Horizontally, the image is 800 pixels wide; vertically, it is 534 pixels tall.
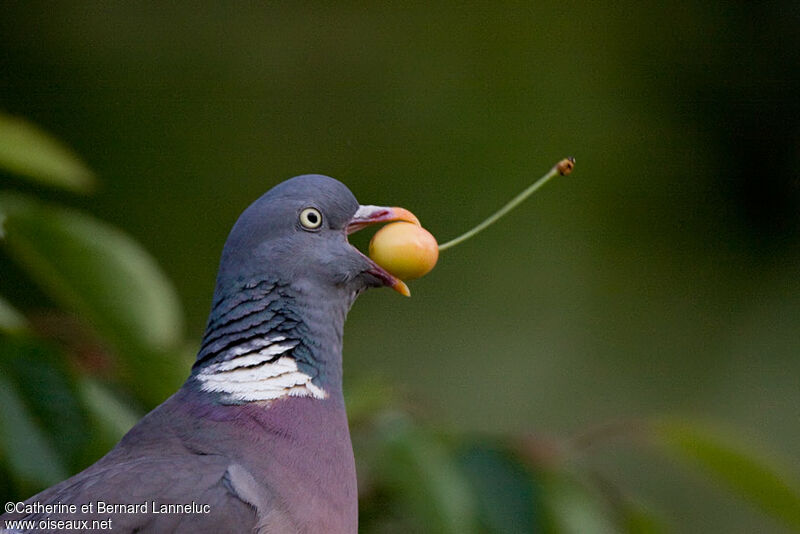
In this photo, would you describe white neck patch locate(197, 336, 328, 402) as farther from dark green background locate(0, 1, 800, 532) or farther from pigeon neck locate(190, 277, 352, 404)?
dark green background locate(0, 1, 800, 532)

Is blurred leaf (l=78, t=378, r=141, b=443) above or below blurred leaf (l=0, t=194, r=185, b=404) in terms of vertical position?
below

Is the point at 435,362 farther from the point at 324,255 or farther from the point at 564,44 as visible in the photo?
the point at 324,255

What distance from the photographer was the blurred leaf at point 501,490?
1846mm

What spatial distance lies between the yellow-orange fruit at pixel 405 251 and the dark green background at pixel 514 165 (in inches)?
100

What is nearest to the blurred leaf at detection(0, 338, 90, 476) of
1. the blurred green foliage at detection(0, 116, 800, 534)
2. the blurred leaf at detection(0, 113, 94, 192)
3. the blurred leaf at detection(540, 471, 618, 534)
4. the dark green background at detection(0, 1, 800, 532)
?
the blurred green foliage at detection(0, 116, 800, 534)

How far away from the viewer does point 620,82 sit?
5.01 m

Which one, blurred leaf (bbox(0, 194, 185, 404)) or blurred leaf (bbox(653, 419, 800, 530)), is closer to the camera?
blurred leaf (bbox(0, 194, 185, 404))

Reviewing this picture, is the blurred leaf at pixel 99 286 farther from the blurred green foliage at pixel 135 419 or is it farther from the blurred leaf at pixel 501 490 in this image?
the blurred leaf at pixel 501 490

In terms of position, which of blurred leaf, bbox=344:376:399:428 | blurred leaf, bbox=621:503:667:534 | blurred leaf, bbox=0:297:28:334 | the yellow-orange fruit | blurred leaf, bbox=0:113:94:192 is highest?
blurred leaf, bbox=0:113:94:192

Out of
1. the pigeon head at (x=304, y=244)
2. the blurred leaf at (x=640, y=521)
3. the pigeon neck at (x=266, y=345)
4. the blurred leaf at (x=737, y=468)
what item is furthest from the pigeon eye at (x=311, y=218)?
the blurred leaf at (x=640, y=521)

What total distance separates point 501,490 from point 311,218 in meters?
0.61

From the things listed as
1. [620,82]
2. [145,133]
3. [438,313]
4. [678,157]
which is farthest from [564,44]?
[145,133]

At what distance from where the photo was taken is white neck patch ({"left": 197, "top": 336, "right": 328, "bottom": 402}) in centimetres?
153

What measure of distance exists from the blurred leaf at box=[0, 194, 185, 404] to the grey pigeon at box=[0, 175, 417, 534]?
0.26ft
